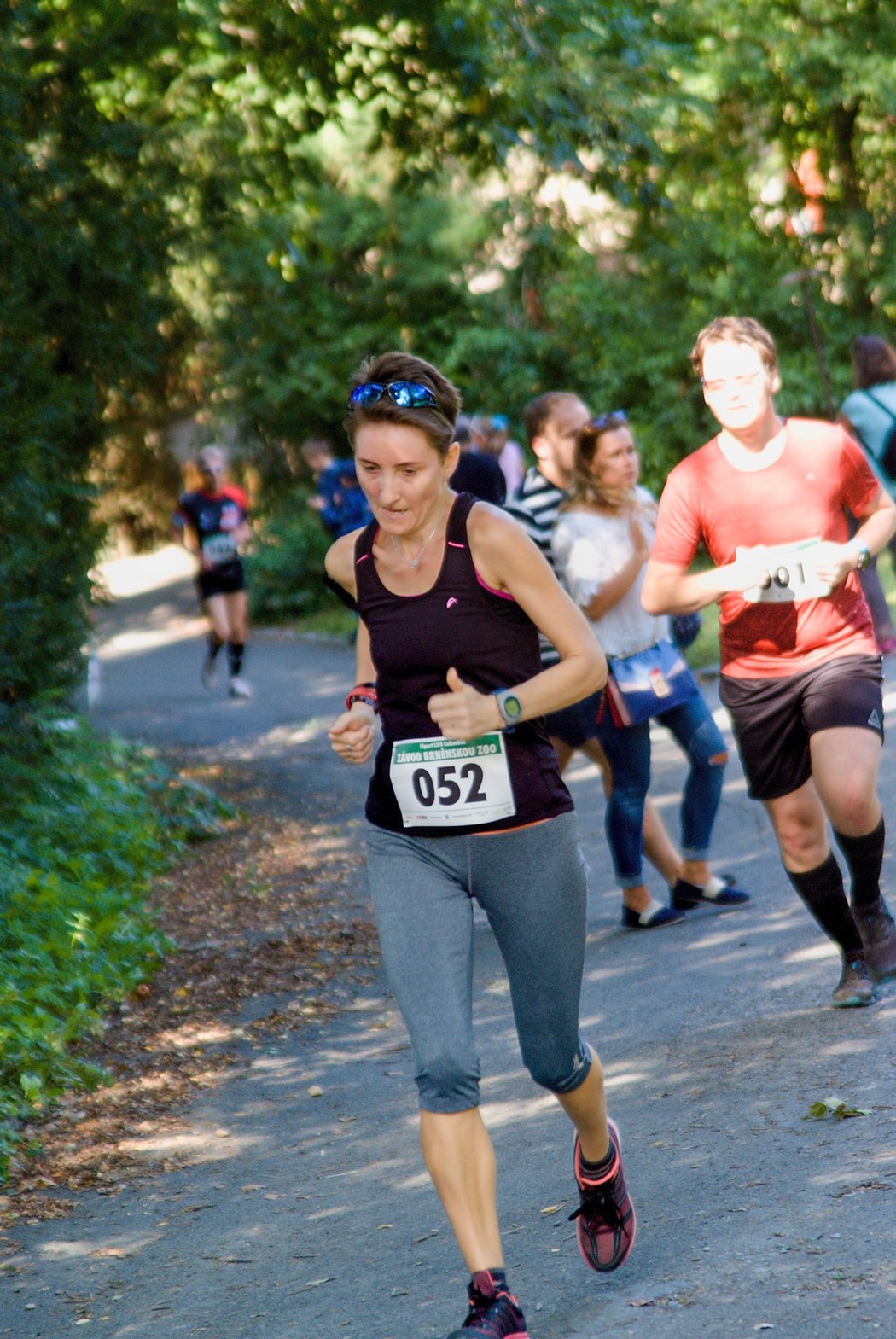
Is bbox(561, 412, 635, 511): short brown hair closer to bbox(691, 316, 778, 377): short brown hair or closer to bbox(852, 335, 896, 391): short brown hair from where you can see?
bbox(691, 316, 778, 377): short brown hair

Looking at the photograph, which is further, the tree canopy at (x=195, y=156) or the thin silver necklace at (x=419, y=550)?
the tree canopy at (x=195, y=156)

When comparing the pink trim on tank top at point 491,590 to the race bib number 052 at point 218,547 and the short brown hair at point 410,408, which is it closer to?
the short brown hair at point 410,408

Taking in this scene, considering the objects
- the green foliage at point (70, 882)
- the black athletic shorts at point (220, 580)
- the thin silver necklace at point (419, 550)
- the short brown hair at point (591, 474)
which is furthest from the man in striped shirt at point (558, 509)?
the black athletic shorts at point (220, 580)

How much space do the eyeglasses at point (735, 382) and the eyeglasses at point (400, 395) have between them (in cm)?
170

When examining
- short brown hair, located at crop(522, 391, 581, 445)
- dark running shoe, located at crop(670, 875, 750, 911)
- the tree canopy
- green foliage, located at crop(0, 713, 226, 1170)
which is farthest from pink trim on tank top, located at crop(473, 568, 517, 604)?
the tree canopy

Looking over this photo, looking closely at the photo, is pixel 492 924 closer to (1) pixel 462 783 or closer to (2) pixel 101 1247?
(1) pixel 462 783

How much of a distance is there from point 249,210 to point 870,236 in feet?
45.2

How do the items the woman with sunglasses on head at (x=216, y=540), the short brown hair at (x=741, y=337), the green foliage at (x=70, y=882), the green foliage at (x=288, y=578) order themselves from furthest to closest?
the green foliage at (x=288, y=578) → the woman with sunglasses on head at (x=216, y=540) → the green foliage at (x=70, y=882) → the short brown hair at (x=741, y=337)

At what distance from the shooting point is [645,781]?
22.8ft

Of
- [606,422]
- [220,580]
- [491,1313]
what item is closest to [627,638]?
[606,422]

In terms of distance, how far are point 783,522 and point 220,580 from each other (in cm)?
1088

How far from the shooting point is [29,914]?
720 centimetres

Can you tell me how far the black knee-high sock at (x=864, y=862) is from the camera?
5.19 meters

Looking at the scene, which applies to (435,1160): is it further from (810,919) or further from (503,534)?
(810,919)
